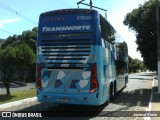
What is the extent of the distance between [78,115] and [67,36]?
3235 mm

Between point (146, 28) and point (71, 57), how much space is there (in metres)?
12.1

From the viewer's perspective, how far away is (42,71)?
1395 centimetres

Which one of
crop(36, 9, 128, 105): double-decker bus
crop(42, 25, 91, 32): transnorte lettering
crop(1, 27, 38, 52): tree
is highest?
crop(1, 27, 38, 52): tree

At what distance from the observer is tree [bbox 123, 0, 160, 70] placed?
2444 cm

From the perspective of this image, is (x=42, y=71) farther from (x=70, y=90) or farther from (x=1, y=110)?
(x=1, y=110)

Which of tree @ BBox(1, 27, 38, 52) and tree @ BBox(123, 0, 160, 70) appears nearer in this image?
tree @ BBox(123, 0, 160, 70)

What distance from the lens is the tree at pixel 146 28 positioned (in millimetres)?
24438

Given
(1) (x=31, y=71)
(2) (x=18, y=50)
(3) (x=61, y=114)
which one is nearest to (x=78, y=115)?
(3) (x=61, y=114)

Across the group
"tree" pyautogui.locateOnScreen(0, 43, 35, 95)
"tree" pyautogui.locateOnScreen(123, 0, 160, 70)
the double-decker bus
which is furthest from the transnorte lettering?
"tree" pyautogui.locateOnScreen(123, 0, 160, 70)

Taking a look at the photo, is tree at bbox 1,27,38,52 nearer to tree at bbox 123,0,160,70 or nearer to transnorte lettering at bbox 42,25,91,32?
tree at bbox 123,0,160,70

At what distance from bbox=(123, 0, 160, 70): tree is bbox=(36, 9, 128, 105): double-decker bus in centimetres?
1088

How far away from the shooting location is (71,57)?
44.8ft

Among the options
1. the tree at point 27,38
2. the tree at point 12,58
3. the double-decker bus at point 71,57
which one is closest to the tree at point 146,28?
the tree at point 12,58

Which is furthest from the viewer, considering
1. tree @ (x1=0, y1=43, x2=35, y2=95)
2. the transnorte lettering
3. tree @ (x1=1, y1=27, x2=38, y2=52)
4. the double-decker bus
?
tree @ (x1=1, y1=27, x2=38, y2=52)
